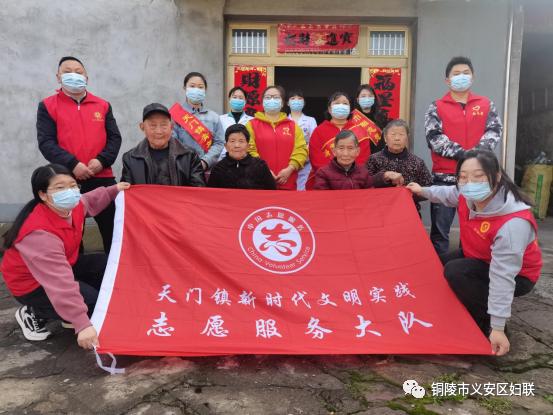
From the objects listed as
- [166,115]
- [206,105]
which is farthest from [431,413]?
[206,105]

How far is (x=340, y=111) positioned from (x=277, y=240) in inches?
68.9

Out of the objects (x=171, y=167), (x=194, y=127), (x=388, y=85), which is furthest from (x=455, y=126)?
(x=388, y=85)

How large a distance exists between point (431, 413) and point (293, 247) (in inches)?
50.2

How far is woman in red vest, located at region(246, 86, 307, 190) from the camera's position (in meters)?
4.15

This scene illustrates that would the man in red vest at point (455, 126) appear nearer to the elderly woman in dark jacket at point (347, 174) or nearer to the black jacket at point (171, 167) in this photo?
the elderly woman in dark jacket at point (347, 174)

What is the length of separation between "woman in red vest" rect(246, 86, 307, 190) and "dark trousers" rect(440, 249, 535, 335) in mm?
1825

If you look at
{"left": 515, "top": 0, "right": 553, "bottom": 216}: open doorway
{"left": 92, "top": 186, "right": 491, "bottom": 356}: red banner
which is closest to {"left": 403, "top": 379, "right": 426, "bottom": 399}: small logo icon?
{"left": 92, "top": 186, "right": 491, "bottom": 356}: red banner

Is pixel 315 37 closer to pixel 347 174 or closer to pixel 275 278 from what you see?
pixel 347 174

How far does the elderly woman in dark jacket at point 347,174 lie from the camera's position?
3.46 meters

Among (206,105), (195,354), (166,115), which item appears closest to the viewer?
(195,354)

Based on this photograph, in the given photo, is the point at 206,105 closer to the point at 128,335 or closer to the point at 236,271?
the point at 236,271

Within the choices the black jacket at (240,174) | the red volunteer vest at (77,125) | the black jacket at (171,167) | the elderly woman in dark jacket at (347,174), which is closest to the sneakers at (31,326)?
the black jacket at (171,167)

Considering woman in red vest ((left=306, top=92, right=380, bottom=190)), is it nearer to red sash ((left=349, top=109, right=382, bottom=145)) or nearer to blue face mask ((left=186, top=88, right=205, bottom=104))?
red sash ((left=349, top=109, right=382, bottom=145))

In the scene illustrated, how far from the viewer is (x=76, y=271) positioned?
305cm
